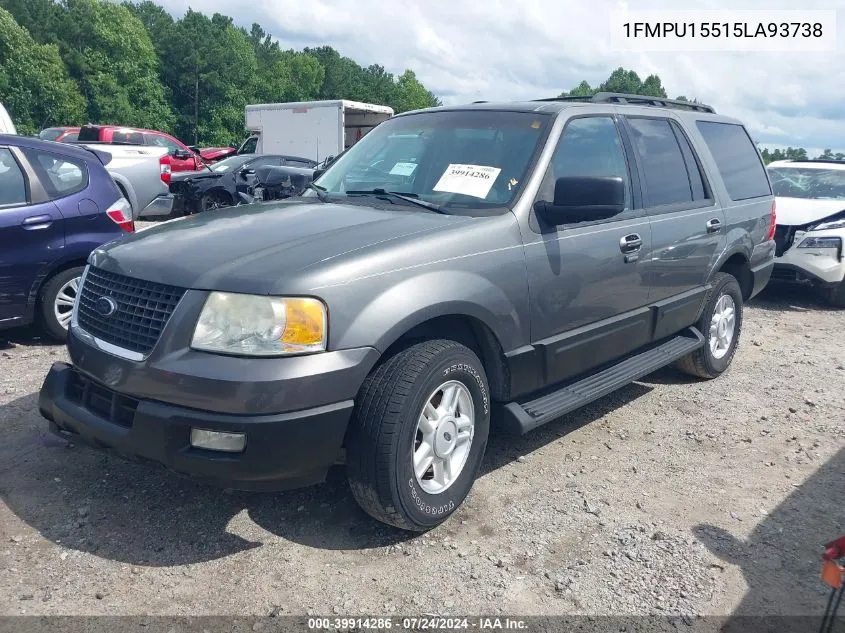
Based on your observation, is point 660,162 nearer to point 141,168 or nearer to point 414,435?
point 414,435

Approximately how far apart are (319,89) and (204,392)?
265 ft

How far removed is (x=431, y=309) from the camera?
304 cm

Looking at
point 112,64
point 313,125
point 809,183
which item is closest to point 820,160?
point 809,183

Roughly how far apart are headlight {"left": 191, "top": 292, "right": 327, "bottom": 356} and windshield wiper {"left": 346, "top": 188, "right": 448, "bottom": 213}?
3.52 feet

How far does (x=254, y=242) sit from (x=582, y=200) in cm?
154

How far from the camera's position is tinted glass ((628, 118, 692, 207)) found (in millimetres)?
4492

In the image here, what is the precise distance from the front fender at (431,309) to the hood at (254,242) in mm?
251

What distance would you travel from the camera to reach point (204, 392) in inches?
105

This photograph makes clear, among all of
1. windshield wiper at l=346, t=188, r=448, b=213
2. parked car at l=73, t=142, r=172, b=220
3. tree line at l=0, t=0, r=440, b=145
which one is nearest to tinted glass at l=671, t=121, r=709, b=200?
windshield wiper at l=346, t=188, r=448, b=213

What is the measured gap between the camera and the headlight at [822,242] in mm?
8289

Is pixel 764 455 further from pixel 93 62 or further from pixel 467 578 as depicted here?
pixel 93 62

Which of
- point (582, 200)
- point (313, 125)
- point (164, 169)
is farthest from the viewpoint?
point (313, 125)

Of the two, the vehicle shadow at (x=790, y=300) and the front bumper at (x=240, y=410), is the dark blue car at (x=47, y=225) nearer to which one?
the front bumper at (x=240, y=410)

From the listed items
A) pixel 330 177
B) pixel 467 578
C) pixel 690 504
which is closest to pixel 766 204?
pixel 690 504
